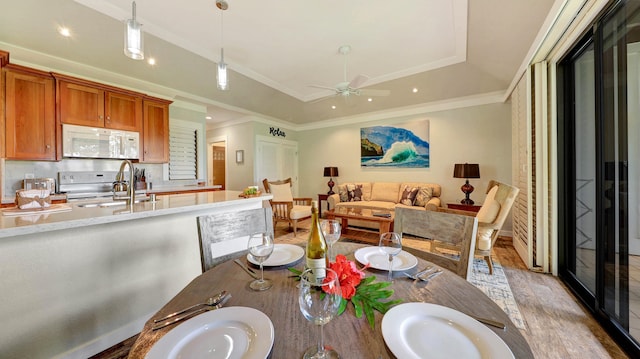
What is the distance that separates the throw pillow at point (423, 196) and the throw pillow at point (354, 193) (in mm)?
1131

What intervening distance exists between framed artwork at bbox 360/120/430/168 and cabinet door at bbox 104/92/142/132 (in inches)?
165

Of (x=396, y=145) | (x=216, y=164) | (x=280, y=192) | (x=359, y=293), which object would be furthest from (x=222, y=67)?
(x=216, y=164)

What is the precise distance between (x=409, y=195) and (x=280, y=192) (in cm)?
253

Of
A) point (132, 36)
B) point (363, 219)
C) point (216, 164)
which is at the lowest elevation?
point (363, 219)

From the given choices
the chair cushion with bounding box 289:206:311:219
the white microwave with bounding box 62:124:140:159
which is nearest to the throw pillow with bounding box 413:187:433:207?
the chair cushion with bounding box 289:206:311:219

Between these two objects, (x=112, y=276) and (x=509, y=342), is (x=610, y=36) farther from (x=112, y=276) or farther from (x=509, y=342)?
(x=112, y=276)

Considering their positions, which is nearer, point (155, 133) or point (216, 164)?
point (155, 133)

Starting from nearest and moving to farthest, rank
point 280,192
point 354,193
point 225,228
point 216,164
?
1. point 225,228
2. point 280,192
3. point 354,193
4. point 216,164

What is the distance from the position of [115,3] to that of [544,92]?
4570 millimetres

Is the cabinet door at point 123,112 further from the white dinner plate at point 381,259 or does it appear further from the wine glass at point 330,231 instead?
the white dinner plate at point 381,259

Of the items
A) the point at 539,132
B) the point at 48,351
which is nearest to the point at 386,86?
the point at 539,132

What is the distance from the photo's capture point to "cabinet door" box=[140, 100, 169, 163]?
3535 mm

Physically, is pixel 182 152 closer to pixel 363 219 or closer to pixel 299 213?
pixel 299 213

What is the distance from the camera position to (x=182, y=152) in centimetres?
428
